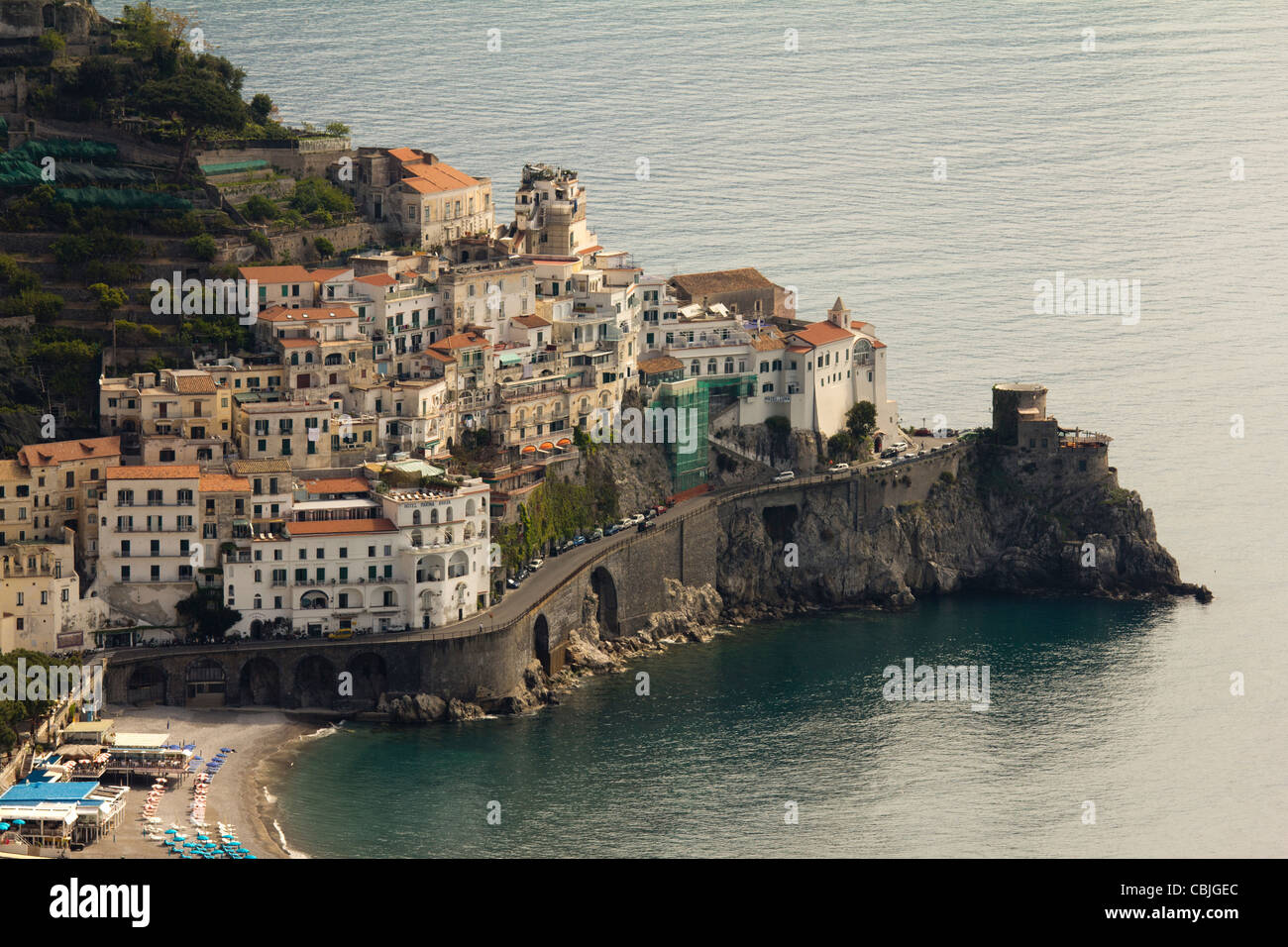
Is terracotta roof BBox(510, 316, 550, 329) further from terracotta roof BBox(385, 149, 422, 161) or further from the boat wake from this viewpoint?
the boat wake

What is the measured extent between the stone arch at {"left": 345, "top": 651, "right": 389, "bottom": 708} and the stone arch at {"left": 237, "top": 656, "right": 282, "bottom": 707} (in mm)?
3207

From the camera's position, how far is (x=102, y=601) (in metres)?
93.4

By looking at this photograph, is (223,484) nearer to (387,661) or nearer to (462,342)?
(387,661)

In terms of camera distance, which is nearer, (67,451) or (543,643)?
(67,451)

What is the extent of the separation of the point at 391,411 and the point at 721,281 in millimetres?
28423

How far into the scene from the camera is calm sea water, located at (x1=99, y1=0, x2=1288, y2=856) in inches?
3447

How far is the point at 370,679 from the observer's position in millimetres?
94938

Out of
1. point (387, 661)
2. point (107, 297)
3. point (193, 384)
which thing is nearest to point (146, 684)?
point (387, 661)

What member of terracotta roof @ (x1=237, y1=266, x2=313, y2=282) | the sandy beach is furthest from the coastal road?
terracotta roof @ (x1=237, y1=266, x2=313, y2=282)

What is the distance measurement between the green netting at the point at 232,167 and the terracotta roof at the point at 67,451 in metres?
22.5

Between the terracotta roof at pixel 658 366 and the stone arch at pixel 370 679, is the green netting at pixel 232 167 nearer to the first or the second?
the terracotta roof at pixel 658 366

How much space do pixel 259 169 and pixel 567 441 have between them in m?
22.8

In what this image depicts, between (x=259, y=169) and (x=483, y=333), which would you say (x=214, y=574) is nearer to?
(x=483, y=333)
